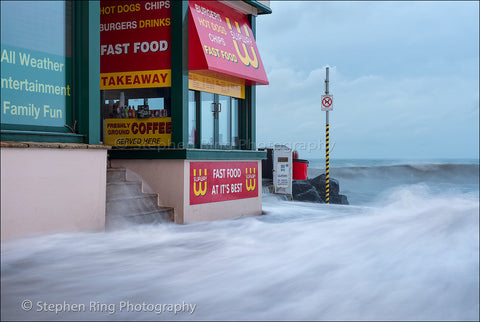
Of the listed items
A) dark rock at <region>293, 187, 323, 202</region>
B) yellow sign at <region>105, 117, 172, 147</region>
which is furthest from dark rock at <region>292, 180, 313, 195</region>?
yellow sign at <region>105, 117, 172, 147</region>

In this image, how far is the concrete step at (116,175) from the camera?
863cm

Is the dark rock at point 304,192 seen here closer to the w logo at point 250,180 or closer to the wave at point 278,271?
the w logo at point 250,180

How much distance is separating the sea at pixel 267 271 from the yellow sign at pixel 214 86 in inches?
121

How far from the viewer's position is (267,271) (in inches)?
203

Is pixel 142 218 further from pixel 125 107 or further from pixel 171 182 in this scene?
pixel 125 107

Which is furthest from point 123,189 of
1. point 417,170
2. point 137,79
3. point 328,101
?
point 417,170

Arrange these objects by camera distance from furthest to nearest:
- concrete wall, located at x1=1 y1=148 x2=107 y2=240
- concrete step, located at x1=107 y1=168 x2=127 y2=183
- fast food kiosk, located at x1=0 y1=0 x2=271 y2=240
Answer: concrete step, located at x1=107 y1=168 x2=127 y2=183 < fast food kiosk, located at x1=0 y1=0 x2=271 y2=240 < concrete wall, located at x1=1 y1=148 x2=107 y2=240

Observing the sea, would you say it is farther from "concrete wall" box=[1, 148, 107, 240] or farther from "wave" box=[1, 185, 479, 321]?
"concrete wall" box=[1, 148, 107, 240]

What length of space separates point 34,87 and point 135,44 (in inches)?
133

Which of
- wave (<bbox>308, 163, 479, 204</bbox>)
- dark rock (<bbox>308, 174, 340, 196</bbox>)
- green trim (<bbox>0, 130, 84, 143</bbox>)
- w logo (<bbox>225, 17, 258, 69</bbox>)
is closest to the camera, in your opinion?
green trim (<bbox>0, 130, 84, 143</bbox>)

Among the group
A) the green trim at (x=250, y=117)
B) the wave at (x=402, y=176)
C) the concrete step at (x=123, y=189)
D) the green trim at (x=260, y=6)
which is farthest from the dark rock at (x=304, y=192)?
the wave at (x=402, y=176)

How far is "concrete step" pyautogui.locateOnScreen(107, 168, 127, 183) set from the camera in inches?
340

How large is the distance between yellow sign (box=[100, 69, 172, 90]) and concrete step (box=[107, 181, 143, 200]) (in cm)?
184

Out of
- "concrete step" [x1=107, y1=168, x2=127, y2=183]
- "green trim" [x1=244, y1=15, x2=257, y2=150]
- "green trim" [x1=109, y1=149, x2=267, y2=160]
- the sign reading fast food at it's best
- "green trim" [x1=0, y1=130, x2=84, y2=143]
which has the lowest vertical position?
"concrete step" [x1=107, y1=168, x2=127, y2=183]
